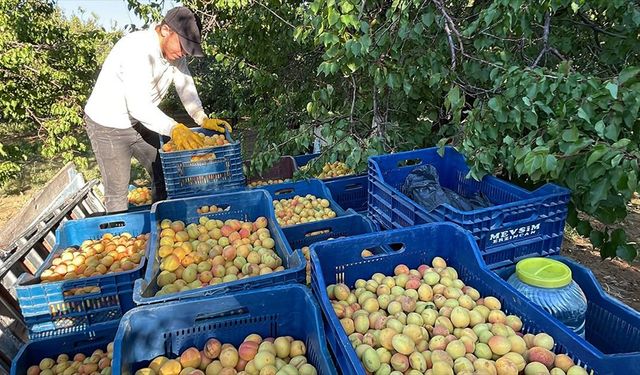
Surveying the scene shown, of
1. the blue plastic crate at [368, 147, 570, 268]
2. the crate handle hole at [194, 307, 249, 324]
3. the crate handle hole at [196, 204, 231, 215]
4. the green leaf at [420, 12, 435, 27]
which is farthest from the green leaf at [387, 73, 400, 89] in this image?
the crate handle hole at [194, 307, 249, 324]

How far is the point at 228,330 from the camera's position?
171cm

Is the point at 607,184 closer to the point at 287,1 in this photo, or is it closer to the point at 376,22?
the point at 376,22

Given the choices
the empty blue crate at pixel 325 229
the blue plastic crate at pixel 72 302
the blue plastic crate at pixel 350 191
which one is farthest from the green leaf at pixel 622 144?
the blue plastic crate at pixel 72 302

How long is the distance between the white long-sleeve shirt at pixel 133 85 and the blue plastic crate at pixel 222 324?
78.1 inches

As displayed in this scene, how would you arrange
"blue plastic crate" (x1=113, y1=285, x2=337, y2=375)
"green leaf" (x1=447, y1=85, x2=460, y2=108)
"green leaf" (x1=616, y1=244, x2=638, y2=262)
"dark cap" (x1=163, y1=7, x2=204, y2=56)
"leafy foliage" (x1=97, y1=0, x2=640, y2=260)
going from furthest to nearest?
"dark cap" (x1=163, y1=7, x2=204, y2=56), "green leaf" (x1=447, y1=85, x2=460, y2=108), "green leaf" (x1=616, y1=244, x2=638, y2=262), "leafy foliage" (x1=97, y1=0, x2=640, y2=260), "blue plastic crate" (x1=113, y1=285, x2=337, y2=375)

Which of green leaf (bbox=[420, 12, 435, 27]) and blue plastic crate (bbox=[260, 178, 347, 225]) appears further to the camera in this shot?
blue plastic crate (bbox=[260, 178, 347, 225])

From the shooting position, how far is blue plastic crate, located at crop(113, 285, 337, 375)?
5.03 ft

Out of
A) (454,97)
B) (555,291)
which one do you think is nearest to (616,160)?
(555,291)

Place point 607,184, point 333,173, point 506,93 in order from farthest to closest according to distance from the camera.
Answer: point 333,173
point 506,93
point 607,184

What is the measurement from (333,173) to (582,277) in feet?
8.20

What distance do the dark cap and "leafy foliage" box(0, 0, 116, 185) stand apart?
12.0 ft

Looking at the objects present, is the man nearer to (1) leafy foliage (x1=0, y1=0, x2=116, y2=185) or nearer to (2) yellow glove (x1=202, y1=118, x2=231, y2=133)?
(2) yellow glove (x1=202, y1=118, x2=231, y2=133)

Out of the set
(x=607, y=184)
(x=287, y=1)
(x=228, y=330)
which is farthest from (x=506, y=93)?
(x=287, y=1)

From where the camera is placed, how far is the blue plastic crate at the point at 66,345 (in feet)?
6.86
